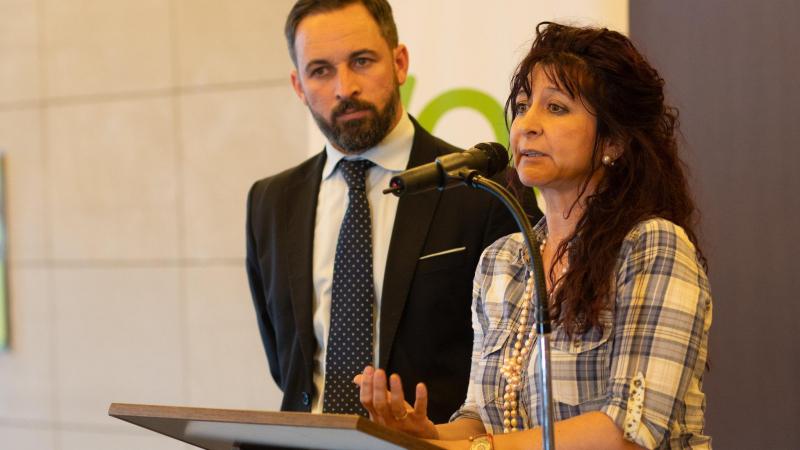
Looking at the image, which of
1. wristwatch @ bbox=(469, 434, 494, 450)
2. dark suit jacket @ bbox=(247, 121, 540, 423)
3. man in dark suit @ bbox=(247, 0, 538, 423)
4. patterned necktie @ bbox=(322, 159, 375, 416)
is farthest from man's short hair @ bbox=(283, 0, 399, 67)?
wristwatch @ bbox=(469, 434, 494, 450)

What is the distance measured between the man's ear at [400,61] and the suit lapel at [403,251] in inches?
9.8

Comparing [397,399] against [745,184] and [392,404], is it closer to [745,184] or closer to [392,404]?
[392,404]

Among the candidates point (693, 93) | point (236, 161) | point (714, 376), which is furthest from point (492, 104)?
point (236, 161)

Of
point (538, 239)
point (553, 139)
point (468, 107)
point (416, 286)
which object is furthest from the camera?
point (468, 107)

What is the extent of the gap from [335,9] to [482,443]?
1450 millimetres

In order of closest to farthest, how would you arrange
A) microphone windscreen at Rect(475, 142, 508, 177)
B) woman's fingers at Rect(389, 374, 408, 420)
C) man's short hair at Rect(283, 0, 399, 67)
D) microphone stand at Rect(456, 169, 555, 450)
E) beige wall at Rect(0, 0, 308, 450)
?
microphone stand at Rect(456, 169, 555, 450)
microphone windscreen at Rect(475, 142, 508, 177)
woman's fingers at Rect(389, 374, 408, 420)
man's short hair at Rect(283, 0, 399, 67)
beige wall at Rect(0, 0, 308, 450)

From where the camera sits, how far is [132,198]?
4621 mm

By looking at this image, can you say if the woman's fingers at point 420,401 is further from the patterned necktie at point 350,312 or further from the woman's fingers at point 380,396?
the patterned necktie at point 350,312

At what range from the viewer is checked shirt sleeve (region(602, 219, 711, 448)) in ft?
5.68

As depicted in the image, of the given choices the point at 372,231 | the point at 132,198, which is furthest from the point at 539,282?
the point at 132,198

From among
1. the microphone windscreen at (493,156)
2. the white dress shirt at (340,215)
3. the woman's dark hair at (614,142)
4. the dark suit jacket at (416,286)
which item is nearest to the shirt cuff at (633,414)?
the woman's dark hair at (614,142)

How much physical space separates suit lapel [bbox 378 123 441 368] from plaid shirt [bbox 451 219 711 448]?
74 cm

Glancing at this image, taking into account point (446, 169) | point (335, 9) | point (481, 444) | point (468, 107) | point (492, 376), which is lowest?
point (481, 444)

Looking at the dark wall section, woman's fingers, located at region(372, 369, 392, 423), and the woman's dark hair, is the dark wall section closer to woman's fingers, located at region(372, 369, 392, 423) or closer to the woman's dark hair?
the woman's dark hair
